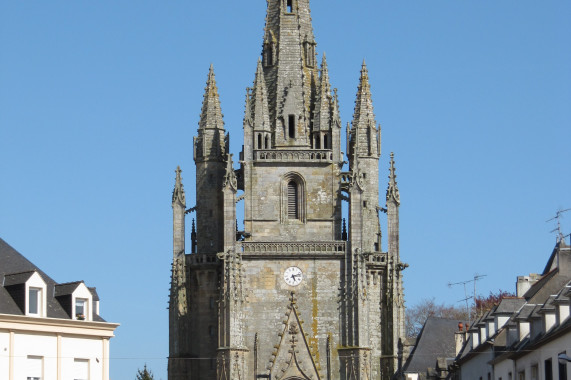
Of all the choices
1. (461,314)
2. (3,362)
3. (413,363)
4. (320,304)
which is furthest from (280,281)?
(3,362)

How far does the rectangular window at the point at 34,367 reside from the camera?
171 ft

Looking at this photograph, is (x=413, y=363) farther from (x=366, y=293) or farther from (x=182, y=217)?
(x=182, y=217)

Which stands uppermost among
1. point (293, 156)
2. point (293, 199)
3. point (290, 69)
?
point (290, 69)

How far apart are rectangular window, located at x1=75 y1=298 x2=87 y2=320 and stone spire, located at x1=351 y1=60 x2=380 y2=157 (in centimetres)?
4812

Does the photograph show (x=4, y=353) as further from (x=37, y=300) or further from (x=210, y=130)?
(x=210, y=130)

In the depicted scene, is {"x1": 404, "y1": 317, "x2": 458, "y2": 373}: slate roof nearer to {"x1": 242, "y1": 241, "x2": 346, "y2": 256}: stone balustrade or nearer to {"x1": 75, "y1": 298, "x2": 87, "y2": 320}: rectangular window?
{"x1": 242, "y1": 241, "x2": 346, "y2": 256}: stone balustrade

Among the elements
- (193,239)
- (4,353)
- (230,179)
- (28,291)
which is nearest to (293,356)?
(193,239)

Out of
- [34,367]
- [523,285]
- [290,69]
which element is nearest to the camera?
[34,367]

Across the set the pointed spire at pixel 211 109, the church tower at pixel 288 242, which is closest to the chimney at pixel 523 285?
the church tower at pixel 288 242

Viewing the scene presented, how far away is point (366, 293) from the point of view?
312 ft

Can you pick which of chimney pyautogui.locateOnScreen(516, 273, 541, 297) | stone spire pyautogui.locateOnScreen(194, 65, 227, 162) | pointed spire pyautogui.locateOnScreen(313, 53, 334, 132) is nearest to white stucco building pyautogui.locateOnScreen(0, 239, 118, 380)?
chimney pyautogui.locateOnScreen(516, 273, 541, 297)

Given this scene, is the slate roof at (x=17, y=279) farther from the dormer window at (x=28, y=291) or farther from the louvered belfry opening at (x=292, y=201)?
the louvered belfry opening at (x=292, y=201)

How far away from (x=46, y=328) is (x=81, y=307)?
92.0 inches

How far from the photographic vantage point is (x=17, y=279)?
52406 mm
